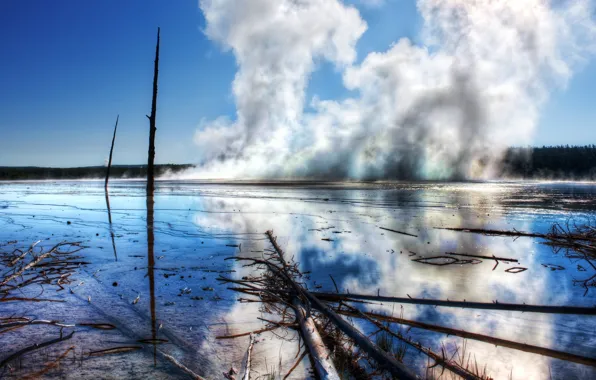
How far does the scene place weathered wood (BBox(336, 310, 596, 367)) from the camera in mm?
2904

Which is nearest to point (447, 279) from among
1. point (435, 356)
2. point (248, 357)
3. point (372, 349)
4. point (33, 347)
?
point (435, 356)

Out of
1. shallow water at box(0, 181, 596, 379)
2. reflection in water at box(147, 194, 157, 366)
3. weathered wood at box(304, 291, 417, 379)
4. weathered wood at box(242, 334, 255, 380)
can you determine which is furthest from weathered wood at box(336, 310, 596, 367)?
reflection in water at box(147, 194, 157, 366)

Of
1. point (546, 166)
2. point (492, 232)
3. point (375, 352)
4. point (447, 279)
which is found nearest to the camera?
point (375, 352)

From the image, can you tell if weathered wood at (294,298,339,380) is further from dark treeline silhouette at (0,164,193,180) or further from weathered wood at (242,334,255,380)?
dark treeline silhouette at (0,164,193,180)

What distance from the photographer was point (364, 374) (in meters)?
2.59

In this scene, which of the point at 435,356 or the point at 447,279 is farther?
the point at 447,279

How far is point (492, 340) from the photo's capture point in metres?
3.21

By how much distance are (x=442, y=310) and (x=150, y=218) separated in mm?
10442

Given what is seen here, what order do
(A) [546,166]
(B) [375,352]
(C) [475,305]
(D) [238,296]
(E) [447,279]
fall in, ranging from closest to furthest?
1. (B) [375,352]
2. (C) [475,305]
3. (D) [238,296]
4. (E) [447,279]
5. (A) [546,166]

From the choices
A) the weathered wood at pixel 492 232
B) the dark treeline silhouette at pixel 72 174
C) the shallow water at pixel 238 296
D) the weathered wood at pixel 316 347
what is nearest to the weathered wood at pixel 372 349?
the weathered wood at pixel 316 347

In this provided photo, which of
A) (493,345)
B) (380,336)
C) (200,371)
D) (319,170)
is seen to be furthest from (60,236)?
(319,170)

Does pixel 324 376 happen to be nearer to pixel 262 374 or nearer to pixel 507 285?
pixel 262 374

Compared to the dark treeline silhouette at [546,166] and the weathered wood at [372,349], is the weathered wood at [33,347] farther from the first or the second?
the dark treeline silhouette at [546,166]

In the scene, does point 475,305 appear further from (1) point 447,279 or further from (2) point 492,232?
(2) point 492,232
